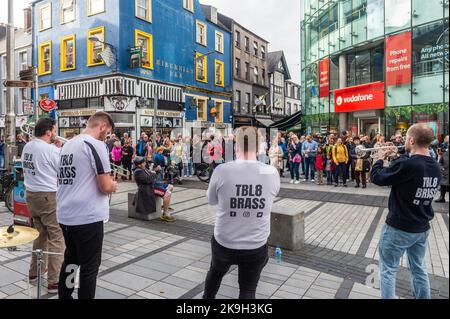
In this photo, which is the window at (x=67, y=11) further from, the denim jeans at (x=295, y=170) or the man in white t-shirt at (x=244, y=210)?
the man in white t-shirt at (x=244, y=210)

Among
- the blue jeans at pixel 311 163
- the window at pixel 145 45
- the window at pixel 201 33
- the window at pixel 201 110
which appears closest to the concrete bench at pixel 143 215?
the blue jeans at pixel 311 163

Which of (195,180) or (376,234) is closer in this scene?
(376,234)

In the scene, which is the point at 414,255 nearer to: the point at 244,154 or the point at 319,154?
the point at 244,154

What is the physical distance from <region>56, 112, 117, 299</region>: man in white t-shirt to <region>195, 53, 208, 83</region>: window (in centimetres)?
2440

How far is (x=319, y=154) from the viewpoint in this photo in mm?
13297

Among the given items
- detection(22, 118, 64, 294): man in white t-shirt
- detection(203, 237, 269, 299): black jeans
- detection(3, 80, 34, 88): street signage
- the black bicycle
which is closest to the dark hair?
detection(22, 118, 64, 294): man in white t-shirt

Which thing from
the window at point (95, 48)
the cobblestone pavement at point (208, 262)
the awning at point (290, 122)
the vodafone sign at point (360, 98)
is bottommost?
the cobblestone pavement at point (208, 262)

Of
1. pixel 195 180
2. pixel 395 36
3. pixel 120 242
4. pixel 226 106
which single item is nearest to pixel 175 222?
pixel 120 242

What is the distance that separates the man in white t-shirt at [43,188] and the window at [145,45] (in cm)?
1873

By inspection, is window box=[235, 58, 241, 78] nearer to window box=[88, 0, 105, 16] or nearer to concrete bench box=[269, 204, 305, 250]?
window box=[88, 0, 105, 16]

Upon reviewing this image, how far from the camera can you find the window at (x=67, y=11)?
75.0 feet

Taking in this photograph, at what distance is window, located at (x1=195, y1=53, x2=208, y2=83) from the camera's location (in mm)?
26947

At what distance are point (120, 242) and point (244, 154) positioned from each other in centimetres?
384

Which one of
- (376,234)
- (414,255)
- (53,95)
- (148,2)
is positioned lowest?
(376,234)
